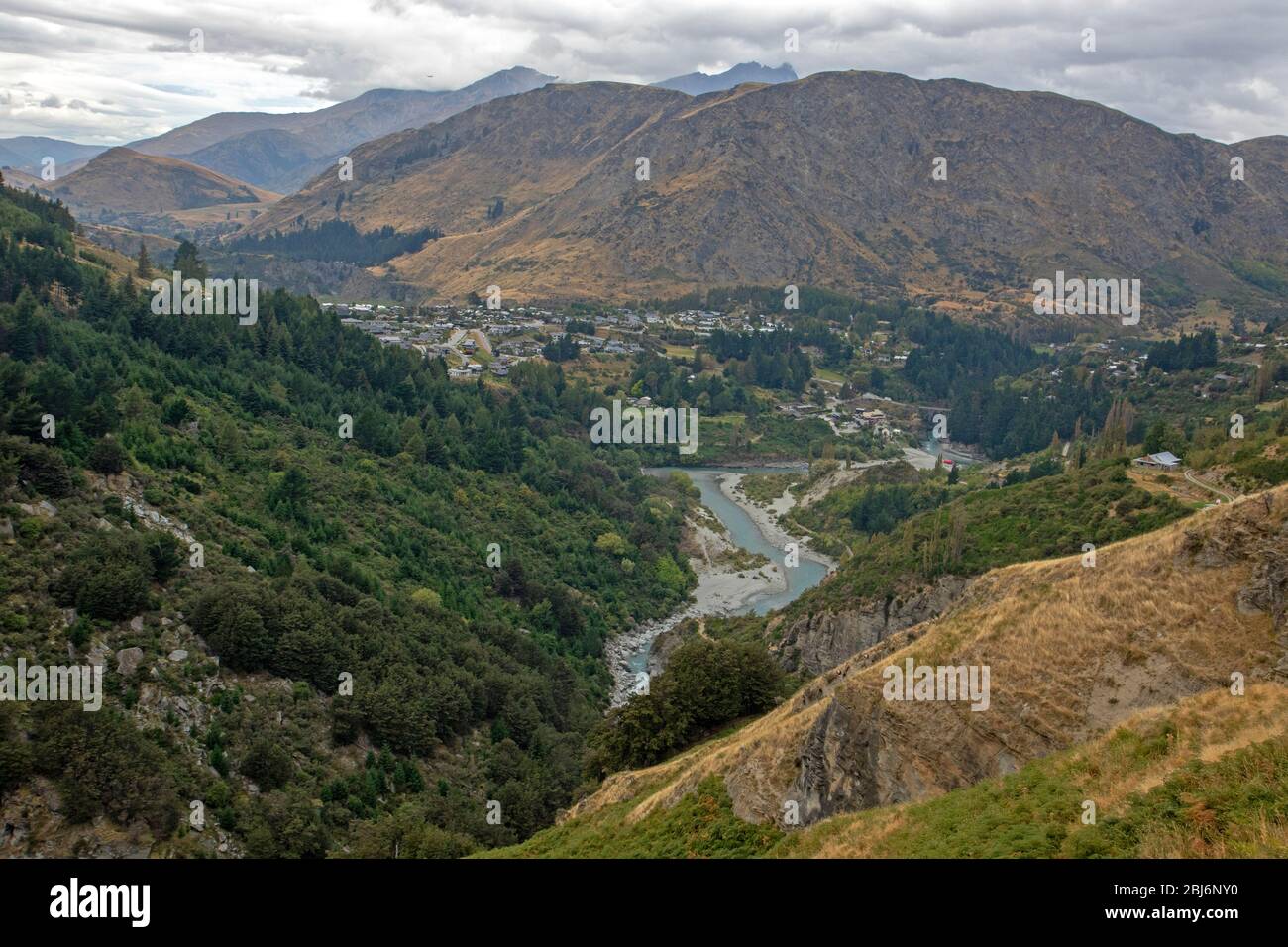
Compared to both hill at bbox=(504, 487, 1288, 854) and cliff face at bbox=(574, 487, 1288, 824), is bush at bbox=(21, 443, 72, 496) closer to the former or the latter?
hill at bbox=(504, 487, 1288, 854)

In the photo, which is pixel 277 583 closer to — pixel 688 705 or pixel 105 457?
pixel 105 457

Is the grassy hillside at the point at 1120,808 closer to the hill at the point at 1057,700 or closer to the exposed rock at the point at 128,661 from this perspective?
the hill at the point at 1057,700

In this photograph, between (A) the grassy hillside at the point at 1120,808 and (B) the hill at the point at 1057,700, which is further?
(B) the hill at the point at 1057,700

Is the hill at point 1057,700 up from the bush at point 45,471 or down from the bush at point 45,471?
down

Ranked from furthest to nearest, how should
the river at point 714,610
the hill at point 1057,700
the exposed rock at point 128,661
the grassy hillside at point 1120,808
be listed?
the river at point 714,610 < the exposed rock at point 128,661 < the hill at point 1057,700 < the grassy hillside at point 1120,808

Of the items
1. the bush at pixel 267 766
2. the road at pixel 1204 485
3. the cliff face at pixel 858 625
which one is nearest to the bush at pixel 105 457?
the bush at pixel 267 766
